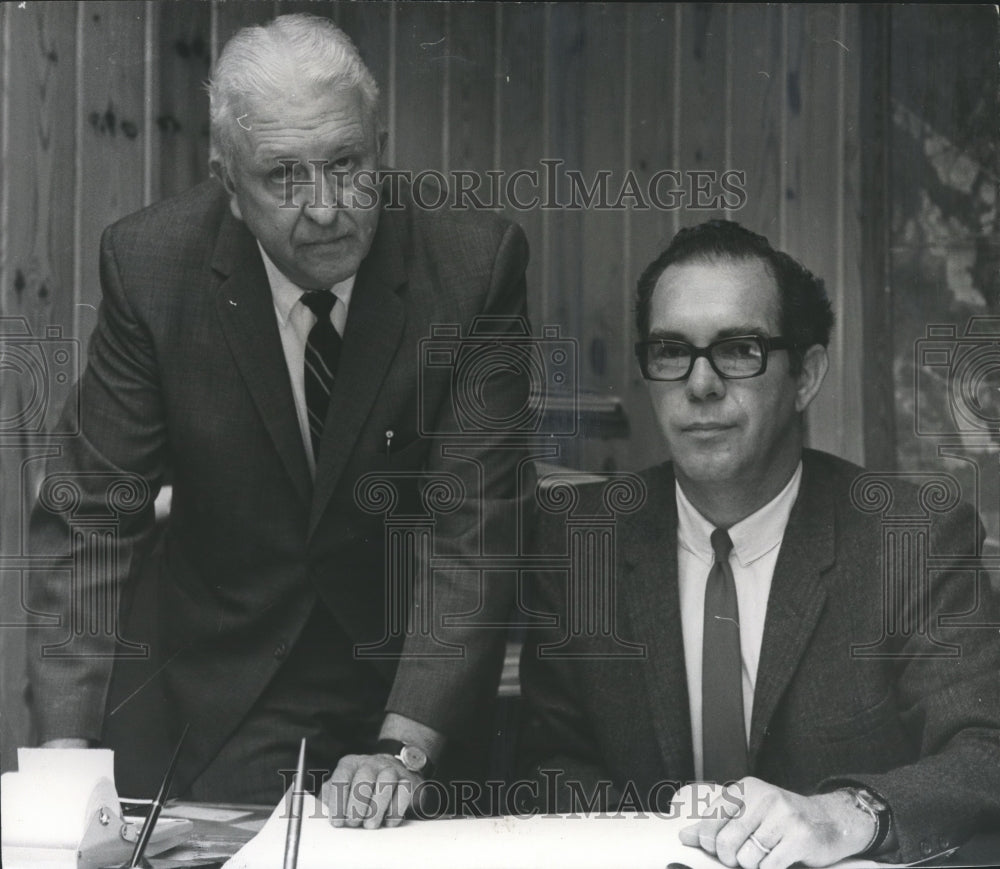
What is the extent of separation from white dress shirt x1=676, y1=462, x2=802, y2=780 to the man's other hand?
780 millimetres

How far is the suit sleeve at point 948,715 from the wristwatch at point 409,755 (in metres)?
1.04

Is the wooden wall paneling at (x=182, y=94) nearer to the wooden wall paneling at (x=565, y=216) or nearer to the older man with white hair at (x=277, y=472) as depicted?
the older man with white hair at (x=277, y=472)

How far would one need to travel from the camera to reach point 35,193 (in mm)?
4207

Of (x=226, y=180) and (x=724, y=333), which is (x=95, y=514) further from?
(x=724, y=333)

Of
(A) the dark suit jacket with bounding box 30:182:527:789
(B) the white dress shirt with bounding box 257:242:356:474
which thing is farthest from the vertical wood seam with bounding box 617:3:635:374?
(B) the white dress shirt with bounding box 257:242:356:474

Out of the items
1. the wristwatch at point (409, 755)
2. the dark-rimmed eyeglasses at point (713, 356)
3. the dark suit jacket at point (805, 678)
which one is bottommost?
the wristwatch at point (409, 755)

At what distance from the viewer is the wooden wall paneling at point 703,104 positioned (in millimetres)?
4242

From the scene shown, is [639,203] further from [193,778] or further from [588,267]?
[193,778]

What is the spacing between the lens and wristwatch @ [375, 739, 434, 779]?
162 inches

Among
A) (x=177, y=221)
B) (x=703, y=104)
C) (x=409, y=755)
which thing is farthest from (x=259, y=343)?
(x=703, y=104)

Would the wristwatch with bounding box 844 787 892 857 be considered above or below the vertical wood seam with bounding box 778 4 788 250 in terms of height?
below

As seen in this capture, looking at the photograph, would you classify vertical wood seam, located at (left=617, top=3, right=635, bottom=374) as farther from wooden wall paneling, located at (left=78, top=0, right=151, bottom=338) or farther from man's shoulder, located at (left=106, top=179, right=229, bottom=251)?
wooden wall paneling, located at (left=78, top=0, right=151, bottom=338)

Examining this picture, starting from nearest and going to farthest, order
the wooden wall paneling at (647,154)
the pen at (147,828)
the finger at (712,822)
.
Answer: the pen at (147,828) < the finger at (712,822) < the wooden wall paneling at (647,154)

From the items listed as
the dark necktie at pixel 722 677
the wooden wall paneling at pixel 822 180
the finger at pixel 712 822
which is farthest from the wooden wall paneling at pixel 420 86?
the finger at pixel 712 822
